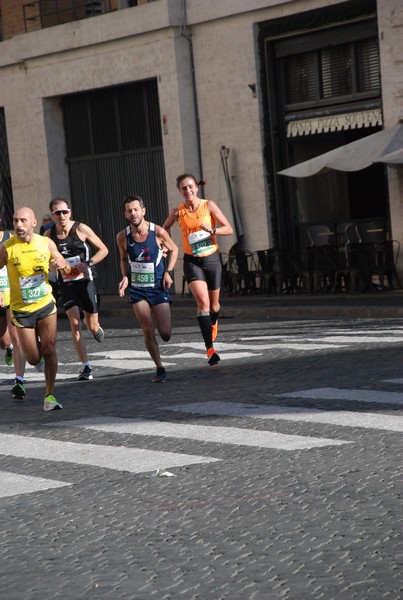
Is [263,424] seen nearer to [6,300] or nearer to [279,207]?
[6,300]

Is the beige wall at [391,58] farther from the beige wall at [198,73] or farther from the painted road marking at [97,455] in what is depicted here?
the painted road marking at [97,455]

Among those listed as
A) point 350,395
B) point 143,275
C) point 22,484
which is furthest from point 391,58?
point 22,484

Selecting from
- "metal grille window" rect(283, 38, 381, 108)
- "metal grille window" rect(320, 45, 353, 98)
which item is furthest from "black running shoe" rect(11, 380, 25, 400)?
"metal grille window" rect(320, 45, 353, 98)

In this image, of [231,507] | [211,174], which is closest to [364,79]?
[211,174]

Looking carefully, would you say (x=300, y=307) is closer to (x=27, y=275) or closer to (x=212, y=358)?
(x=212, y=358)

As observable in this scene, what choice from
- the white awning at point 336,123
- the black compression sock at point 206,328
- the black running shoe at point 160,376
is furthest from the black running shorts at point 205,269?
the white awning at point 336,123

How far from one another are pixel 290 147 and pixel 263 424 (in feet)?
60.2

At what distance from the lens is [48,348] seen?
41.5 feet

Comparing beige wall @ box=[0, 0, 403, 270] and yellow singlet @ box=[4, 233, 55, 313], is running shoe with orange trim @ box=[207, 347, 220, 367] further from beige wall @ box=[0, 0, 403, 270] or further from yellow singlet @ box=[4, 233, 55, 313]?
beige wall @ box=[0, 0, 403, 270]

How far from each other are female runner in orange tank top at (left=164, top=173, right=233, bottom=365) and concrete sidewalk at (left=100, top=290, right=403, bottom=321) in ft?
19.7

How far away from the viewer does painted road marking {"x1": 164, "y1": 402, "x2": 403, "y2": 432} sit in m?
10.4

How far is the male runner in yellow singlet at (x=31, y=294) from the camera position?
12.7 metres

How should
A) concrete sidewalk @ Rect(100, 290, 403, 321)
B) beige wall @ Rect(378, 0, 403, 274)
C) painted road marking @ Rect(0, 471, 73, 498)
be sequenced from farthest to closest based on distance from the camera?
beige wall @ Rect(378, 0, 403, 274) → concrete sidewalk @ Rect(100, 290, 403, 321) → painted road marking @ Rect(0, 471, 73, 498)

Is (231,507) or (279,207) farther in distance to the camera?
(279,207)
